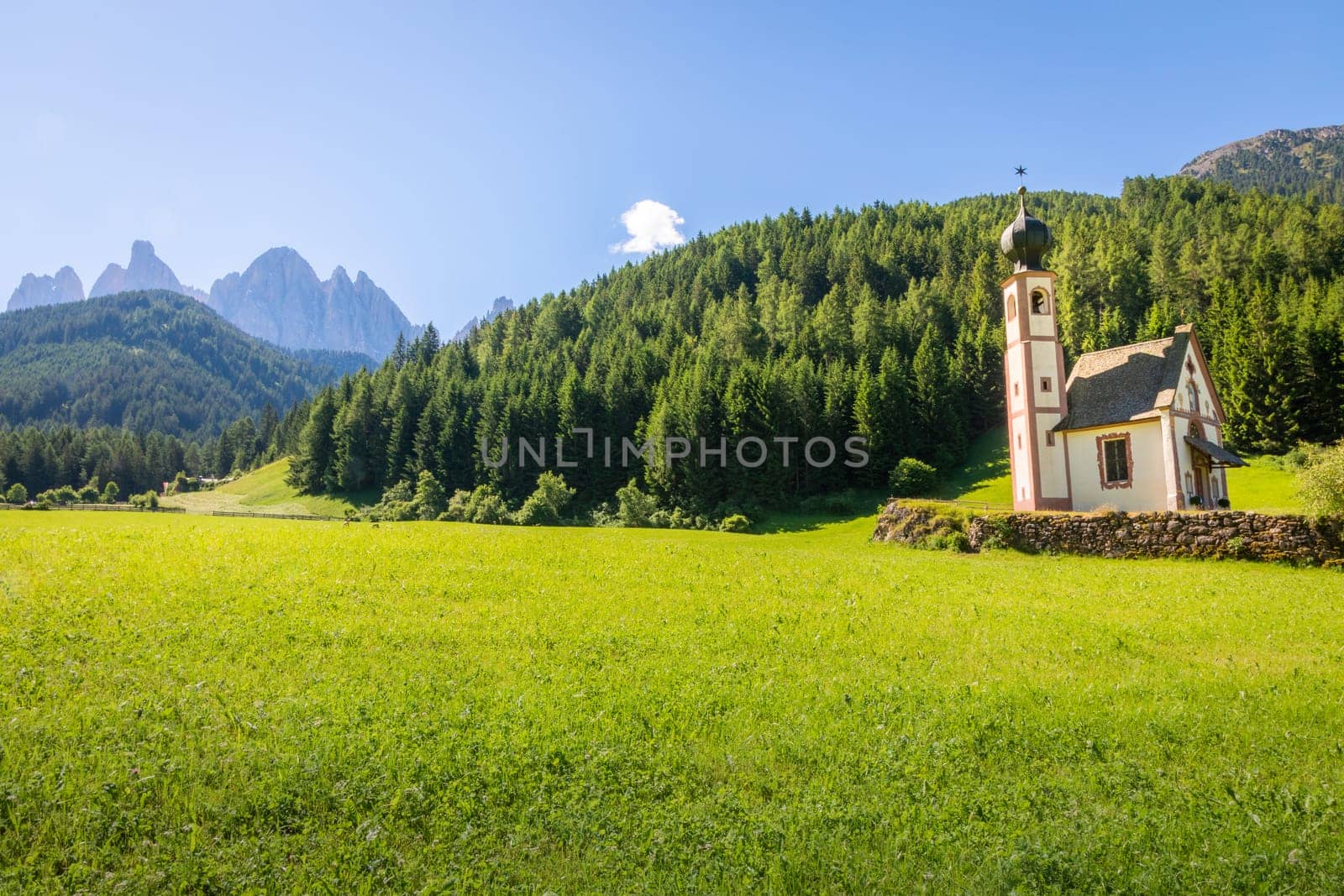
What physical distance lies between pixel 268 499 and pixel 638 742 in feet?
373

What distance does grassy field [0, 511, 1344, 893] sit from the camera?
608cm

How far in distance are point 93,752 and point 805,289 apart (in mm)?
131904

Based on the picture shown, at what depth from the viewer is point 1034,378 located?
39031 mm

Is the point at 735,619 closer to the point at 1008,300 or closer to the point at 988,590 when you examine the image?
the point at 988,590

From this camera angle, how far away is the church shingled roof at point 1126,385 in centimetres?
3528

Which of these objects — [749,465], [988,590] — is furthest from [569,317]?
[988,590]

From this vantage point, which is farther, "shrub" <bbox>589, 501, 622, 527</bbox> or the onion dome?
"shrub" <bbox>589, 501, 622, 527</bbox>

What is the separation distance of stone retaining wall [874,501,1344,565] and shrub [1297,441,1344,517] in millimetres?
455

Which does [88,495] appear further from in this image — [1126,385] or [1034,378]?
[1126,385]

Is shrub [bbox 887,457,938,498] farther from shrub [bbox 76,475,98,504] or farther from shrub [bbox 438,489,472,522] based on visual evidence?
shrub [bbox 76,475,98,504]

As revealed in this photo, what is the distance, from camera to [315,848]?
243 inches

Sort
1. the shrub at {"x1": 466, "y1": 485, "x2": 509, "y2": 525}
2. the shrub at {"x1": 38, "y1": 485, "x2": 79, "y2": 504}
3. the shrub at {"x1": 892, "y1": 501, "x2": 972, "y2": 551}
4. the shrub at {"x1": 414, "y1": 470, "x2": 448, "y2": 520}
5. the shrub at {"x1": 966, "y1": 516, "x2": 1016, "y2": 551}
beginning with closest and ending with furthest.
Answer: the shrub at {"x1": 966, "y1": 516, "x2": 1016, "y2": 551} → the shrub at {"x1": 892, "y1": 501, "x2": 972, "y2": 551} → the shrub at {"x1": 466, "y1": 485, "x2": 509, "y2": 525} → the shrub at {"x1": 414, "y1": 470, "x2": 448, "y2": 520} → the shrub at {"x1": 38, "y1": 485, "x2": 79, "y2": 504}

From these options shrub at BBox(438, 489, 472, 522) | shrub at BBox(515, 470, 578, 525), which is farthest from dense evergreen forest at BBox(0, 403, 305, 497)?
shrub at BBox(515, 470, 578, 525)

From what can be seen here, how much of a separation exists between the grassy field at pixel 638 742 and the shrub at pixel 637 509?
5031 centimetres
